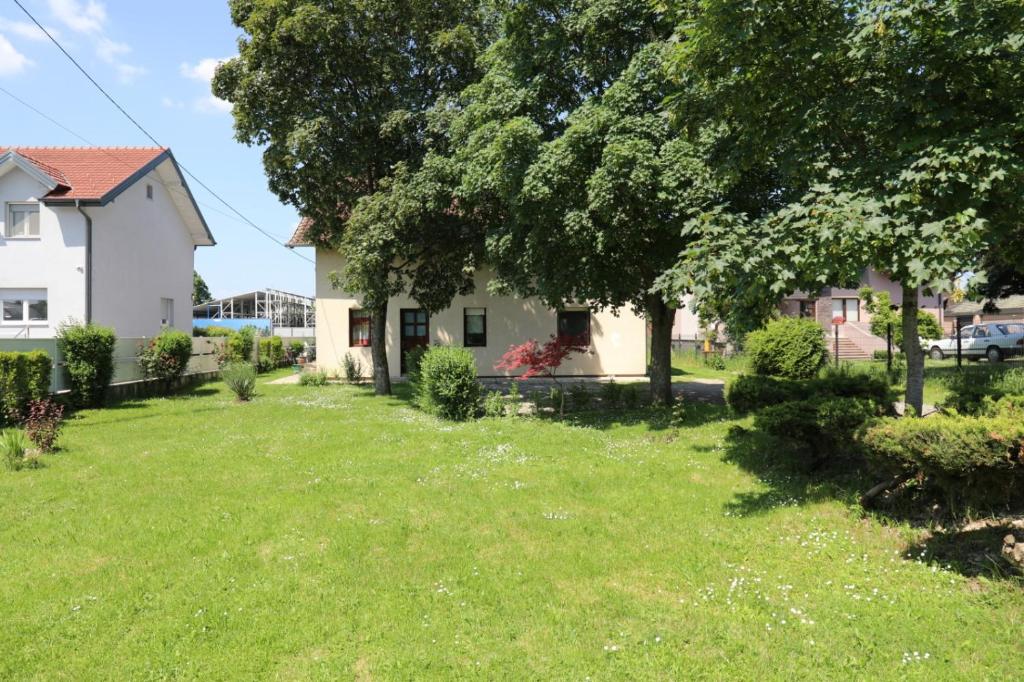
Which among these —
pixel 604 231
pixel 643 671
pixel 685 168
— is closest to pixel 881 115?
pixel 685 168

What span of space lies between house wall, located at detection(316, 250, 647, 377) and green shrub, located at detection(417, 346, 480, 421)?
28.7 ft

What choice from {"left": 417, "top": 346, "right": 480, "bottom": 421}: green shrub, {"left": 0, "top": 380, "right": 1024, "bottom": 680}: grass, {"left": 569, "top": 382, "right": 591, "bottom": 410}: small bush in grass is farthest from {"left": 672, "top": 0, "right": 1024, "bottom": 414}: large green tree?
{"left": 569, "top": 382, "right": 591, "bottom": 410}: small bush in grass

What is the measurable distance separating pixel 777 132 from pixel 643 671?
5500 mm

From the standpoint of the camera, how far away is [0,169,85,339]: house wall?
17.2 metres

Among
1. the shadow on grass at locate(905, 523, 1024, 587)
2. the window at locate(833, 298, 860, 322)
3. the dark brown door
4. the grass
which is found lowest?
the grass

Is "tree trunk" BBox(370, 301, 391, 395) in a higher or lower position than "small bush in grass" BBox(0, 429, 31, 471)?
higher

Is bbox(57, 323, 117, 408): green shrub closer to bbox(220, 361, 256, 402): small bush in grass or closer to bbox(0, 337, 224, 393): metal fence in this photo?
bbox(0, 337, 224, 393): metal fence

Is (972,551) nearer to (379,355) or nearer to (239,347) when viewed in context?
(379,355)

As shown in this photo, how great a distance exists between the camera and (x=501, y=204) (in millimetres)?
12414

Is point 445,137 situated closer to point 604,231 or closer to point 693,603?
point 604,231

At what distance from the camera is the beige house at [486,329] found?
815 inches

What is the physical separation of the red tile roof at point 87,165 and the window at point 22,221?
3.22 ft

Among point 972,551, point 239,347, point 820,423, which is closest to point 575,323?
point 239,347

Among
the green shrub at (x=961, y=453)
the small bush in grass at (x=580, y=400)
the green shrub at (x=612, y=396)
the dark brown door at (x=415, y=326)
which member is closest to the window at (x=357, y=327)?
the dark brown door at (x=415, y=326)
